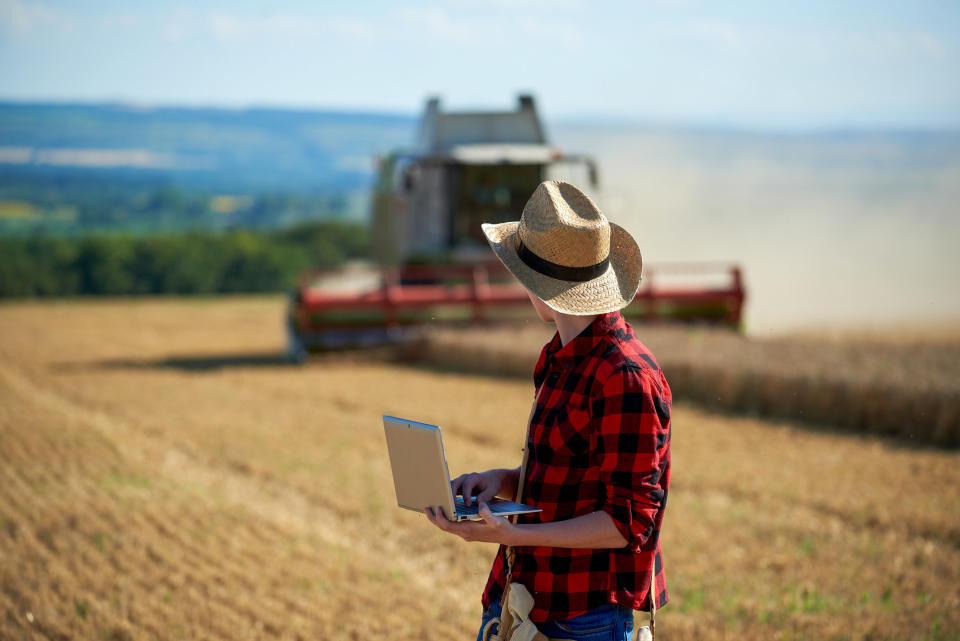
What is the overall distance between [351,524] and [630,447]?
435 centimetres

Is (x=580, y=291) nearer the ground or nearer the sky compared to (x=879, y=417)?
nearer the sky

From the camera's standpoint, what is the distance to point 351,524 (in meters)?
6.29

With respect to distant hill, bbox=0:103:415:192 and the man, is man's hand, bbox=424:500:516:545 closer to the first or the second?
the man

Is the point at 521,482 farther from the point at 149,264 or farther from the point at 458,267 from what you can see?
the point at 149,264

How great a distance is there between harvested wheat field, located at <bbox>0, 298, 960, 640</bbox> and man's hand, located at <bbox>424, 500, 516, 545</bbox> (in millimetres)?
2271

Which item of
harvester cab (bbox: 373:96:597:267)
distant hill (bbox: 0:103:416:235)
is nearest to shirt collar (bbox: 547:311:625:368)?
harvester cab (bbox: 373:96:597:267)

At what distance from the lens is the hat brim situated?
2.33m

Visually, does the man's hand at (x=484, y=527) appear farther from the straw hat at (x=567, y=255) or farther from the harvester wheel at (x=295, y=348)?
the harvester wheel at (x=295, y=348)

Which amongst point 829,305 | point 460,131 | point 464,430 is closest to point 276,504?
point 464,430

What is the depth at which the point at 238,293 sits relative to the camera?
3319 centimetres

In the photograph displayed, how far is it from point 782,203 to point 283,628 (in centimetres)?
4357

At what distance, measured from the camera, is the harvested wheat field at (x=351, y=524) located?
4637mm

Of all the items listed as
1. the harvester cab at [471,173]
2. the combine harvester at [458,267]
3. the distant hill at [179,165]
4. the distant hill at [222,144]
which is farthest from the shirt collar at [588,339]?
the distant hill at [222,144]

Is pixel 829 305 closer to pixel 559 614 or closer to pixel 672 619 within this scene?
pixel 672 619
